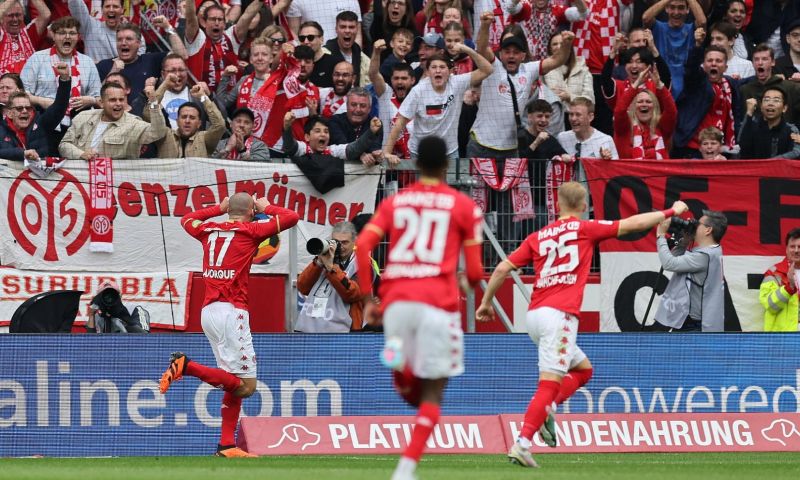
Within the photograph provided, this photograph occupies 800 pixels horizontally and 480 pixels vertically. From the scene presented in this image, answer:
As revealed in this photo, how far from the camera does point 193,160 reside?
51.6 feet

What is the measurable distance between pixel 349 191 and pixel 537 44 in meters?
4.47

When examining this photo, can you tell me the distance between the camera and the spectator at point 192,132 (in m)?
16.1

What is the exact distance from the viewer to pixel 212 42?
18562 millimetres

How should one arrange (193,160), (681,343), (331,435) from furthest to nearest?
1. (193,160)
2. (681,343)
3. (331,435)

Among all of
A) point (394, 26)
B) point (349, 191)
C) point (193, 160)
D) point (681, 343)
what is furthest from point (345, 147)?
point (681, 343)

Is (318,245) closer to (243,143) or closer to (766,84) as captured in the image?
(243,143)

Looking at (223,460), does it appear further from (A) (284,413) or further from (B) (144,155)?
(B) (144,155)

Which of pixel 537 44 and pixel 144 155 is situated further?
pixel 537 44

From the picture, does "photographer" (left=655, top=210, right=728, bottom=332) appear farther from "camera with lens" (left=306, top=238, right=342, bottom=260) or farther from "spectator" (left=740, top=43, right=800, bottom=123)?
"camera with lens" (left=306, top=238, right=342, bottom=260)

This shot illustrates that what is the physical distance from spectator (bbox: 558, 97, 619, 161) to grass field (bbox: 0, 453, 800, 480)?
14.4ft

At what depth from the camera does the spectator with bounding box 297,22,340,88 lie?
17.8m

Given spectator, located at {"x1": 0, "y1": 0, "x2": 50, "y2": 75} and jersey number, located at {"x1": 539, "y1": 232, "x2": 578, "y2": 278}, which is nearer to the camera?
jersey number, located at {"x1": 539, "y1": 232, "x2": 578, "y2": 278}

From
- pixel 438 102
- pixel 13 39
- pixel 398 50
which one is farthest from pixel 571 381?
pixel 13 39

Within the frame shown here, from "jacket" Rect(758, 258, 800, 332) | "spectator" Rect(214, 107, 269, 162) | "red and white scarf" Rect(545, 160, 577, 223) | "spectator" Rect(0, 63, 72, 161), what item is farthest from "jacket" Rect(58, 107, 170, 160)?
"jacket" Rect(758, 258, 800, 332)
